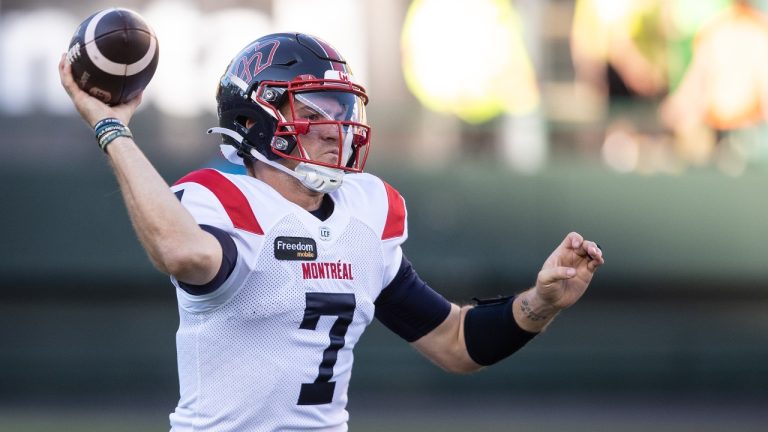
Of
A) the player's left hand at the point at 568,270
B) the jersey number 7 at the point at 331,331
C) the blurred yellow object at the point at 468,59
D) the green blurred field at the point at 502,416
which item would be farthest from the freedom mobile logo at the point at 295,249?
the blurred yellow object at the point at 468,59

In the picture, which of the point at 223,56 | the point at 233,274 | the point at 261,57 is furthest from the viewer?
the point at 223,56

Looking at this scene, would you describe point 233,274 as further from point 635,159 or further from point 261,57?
point 635,159

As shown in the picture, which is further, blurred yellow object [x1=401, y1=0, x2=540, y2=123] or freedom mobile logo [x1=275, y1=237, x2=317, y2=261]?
blurred yellow object [x1=401, y1=0, x2=540, y2=123]

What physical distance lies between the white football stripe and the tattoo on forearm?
Answer: 4.39 ft

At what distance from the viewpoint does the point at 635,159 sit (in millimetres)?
10391

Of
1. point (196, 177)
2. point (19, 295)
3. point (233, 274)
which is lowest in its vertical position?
point (19, 295)

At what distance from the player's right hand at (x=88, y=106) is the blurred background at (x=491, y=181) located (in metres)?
6.64

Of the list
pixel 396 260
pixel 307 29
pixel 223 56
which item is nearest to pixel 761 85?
pixel 307 29

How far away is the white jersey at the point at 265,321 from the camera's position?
3150mm

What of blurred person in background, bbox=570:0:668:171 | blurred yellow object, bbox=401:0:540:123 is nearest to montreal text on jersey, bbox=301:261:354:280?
blurred yellow object, bbox=401:0:540:123

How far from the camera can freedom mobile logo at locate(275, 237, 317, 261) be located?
10.5 feet

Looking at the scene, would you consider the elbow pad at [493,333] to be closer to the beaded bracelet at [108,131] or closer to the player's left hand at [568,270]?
the player's left hand at [568,270]

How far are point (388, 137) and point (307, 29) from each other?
1.17m

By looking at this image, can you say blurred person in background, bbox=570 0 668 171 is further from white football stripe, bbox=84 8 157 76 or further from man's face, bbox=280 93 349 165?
white football stripe, bbox=84 8 157 76
